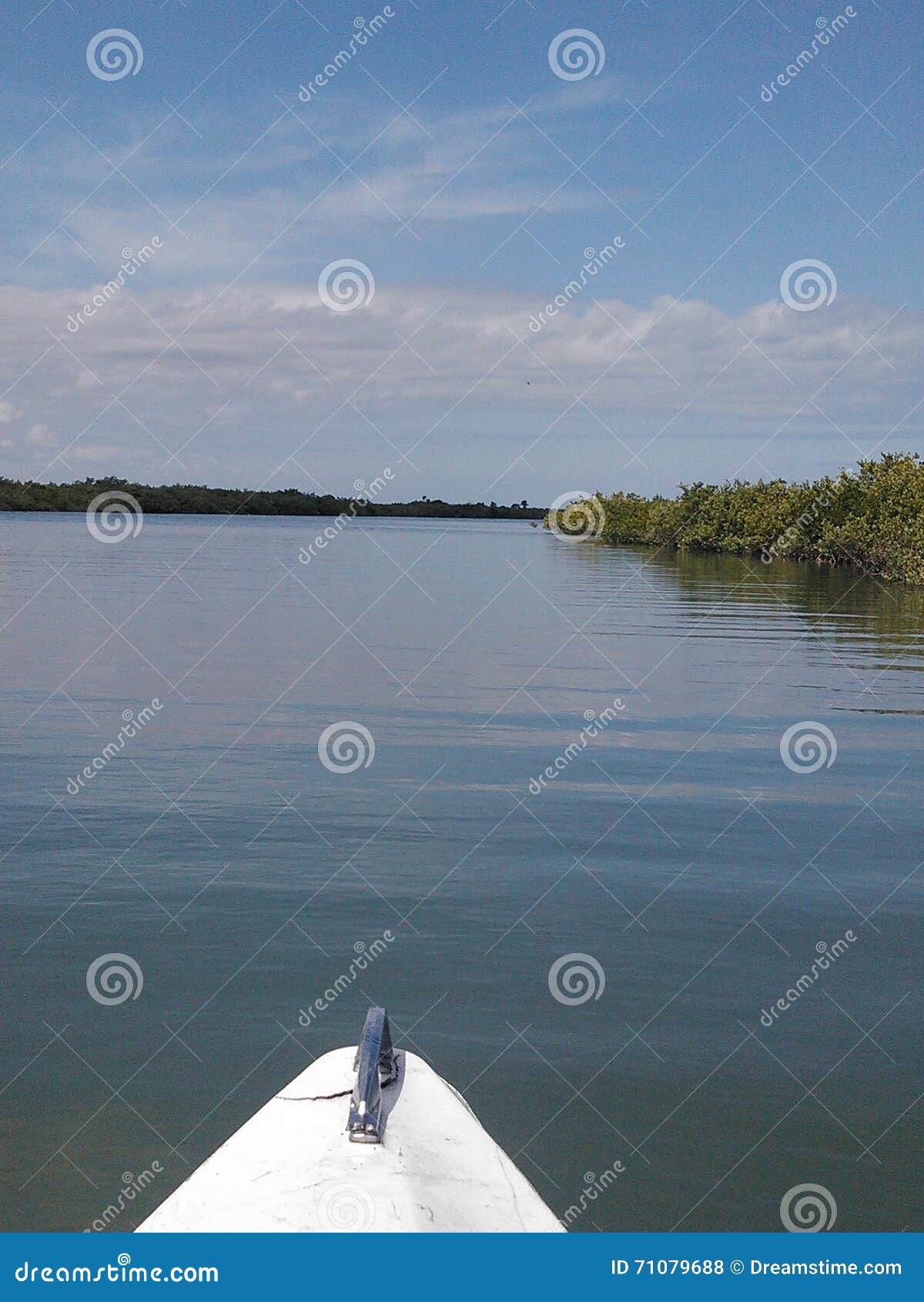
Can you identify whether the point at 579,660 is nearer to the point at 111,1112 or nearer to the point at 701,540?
the point at 111,1112

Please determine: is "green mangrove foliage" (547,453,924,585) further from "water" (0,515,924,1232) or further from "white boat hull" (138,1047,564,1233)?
"white boat hull" (138,1047,564,1233)

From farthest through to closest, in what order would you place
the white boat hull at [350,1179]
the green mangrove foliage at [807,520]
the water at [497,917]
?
the green mangrove foliage at [807,520]
the water at [497,917]
the white boat hull at [350,1179]

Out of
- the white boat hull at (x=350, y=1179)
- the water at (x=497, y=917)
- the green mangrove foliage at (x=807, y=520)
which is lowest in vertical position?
the white boat hull at (x=350, y=1179)

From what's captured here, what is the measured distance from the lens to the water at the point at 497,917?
6.34 meters

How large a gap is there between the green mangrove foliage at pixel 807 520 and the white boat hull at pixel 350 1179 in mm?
44068

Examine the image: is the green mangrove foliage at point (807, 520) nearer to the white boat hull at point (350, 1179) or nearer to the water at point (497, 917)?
the water at point (497, 917)

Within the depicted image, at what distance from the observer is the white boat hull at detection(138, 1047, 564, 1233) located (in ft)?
14.0

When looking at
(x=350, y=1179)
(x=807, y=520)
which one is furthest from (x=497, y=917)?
(x=807, y=520)

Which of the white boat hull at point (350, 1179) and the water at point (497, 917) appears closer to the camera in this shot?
the white boat hull at point (350, 1179)

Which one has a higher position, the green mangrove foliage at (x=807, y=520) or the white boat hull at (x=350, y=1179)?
the green mangrove foliage at (x=807, y=520)

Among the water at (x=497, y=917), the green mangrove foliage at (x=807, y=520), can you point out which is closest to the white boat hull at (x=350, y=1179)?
the water at (x=497, y=917)

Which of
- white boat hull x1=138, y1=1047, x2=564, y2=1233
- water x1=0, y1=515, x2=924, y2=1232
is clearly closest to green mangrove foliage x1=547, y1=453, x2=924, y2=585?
water x1=0, y1=515, x2=924, y2=1232

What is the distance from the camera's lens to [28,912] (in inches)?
365

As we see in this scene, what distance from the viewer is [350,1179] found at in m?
4.43
